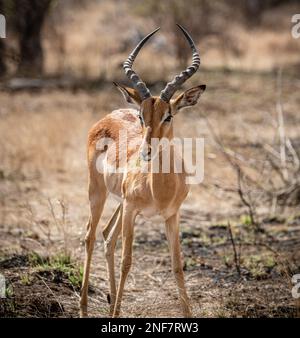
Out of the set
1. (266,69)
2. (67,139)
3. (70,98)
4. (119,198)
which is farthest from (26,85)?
(119,198)

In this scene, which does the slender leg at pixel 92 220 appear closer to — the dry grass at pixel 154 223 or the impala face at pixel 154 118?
the dry grass at pixel 154 223

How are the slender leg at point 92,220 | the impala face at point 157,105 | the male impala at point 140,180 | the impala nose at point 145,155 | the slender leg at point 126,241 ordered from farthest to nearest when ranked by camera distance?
1. the slender leg at point 92,220
2. the slender leg at point 126,241
3. the male impala at point 140,180
4. the impala face at point 157,105
5. the impala nose at point 145,155

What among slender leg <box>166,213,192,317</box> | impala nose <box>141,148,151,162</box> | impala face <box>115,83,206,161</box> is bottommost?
slender leg <box>166,213,192,317</box>

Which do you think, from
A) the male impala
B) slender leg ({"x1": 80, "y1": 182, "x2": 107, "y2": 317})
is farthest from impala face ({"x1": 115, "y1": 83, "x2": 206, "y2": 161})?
slender leg ({"x1": 80, "y1": 182, "x2": 107, "y2": 317})

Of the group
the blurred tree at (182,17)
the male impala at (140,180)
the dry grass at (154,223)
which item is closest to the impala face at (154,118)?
the male impala at (140,180)

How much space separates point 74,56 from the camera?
19.9 metres

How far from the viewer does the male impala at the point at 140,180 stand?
5.48m

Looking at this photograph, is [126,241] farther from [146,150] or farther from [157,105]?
[157,105]

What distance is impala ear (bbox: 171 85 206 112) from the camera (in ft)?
18.7

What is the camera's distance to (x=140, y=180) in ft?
18.8

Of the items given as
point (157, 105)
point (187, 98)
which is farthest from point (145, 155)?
point (187, 98)

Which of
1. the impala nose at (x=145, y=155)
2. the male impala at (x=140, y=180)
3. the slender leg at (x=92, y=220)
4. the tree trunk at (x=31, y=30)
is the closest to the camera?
the impala nose at (x=145, y=155)

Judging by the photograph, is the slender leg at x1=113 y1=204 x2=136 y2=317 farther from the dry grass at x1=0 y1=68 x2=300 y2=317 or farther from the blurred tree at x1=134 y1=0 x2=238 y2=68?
the blurred tree at x1=134 y1=0 x2=238 y2=68
